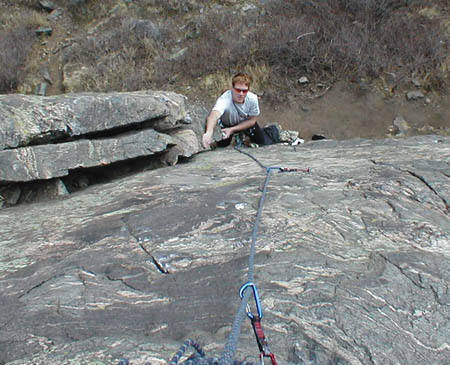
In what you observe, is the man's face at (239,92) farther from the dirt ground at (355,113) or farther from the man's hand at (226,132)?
the dirt ground at (355,113)

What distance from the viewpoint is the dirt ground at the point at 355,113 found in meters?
7.86

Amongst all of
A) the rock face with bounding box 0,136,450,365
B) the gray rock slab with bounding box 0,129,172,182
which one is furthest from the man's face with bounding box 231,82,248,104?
the rock face with bounding box 0,136,450,365

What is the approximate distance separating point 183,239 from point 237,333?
3.44 ft

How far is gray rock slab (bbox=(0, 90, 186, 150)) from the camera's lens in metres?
3.72

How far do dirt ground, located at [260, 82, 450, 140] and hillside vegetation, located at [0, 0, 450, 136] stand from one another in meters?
0.24

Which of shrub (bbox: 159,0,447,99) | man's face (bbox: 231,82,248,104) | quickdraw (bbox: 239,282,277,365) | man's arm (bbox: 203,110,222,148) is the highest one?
shrub (bbox: 159,0,447,99)

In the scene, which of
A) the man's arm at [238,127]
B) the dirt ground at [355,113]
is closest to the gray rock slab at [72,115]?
the man's arm at [238,127]

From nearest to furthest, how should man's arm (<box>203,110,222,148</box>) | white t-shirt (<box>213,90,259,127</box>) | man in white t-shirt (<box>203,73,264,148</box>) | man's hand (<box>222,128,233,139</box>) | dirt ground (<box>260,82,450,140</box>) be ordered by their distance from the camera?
man's arm (<box>203,110,222,148</box>)
man in white t-shirt (<box>203,73,264,148</box>)
white t-shirt (<box>213,90,259,127</box>)
man's hand (<box>222,128,233,139</box>)
dirt ground (<box>260,82,450,140</box>)

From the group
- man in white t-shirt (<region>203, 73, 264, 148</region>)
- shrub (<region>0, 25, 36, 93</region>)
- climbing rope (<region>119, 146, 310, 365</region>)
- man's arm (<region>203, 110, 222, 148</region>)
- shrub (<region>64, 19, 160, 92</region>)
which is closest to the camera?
climbing rope (<region>119, 146, 310, 365</region>)

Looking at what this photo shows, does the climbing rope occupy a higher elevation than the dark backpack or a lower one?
higher

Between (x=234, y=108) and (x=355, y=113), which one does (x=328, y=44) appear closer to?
(x=355, y=113)

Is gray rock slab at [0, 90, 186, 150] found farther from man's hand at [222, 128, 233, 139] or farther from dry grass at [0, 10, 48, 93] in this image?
dry grass at [0, 10, 48, 93]

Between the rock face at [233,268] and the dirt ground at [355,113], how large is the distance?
451 cm

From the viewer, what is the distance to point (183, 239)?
241cm
